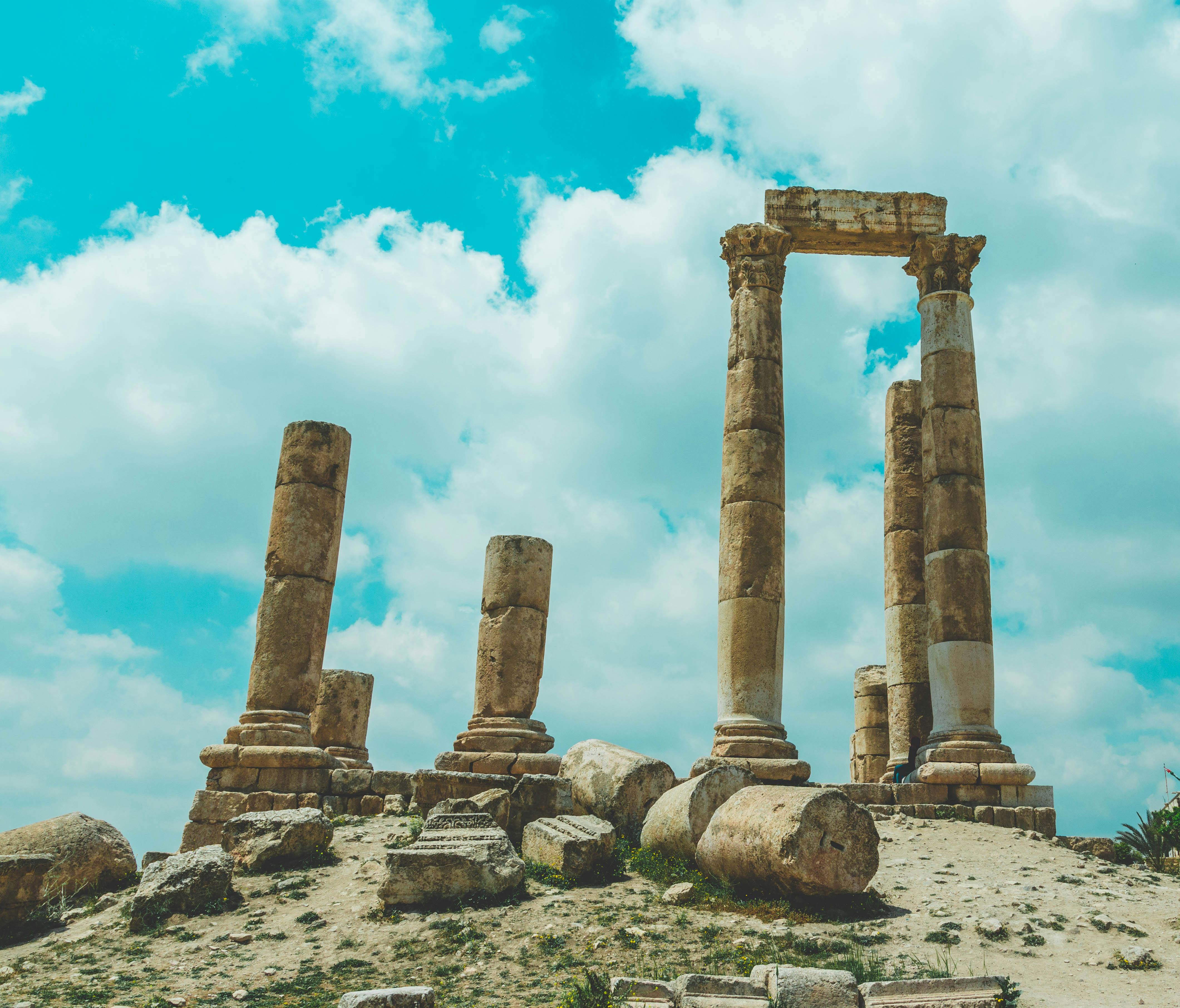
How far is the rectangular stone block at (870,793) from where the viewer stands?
48.6ft

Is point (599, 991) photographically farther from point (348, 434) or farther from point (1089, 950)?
point (348, 434)

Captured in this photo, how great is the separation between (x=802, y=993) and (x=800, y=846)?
228 cm

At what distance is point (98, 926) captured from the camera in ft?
33.5

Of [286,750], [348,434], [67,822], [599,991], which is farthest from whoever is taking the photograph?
[348,434]

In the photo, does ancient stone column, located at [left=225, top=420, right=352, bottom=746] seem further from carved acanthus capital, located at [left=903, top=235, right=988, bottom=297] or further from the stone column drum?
carved acanthus capital, located at [left=903, top=235, right=988, bottom=297]

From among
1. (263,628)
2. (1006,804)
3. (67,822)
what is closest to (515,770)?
(263,628)

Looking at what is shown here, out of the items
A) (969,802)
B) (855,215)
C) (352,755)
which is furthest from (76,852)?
(855,215)

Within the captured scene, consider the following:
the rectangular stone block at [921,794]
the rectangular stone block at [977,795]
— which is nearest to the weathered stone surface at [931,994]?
the rectangular stone block at [921,794]

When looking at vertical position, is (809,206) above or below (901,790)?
above

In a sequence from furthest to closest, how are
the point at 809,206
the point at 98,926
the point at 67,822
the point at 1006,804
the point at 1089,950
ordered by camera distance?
the point at 809,206 < the point at 1006,804 < the point at 67,822 < the point at 98,926 < the point at 1089,950

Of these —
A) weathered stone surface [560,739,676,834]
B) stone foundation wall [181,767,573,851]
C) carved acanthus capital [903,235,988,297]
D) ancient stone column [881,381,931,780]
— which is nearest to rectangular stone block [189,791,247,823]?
stone foundation wall [181,767,573,851]

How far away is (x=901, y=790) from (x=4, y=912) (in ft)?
37.3

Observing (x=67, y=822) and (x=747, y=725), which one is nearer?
(x=67, y=822)

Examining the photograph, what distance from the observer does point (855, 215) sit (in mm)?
18297
